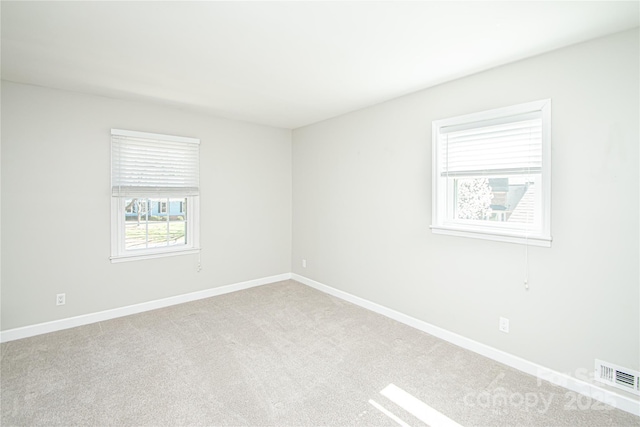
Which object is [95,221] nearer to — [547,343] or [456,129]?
[456,129]

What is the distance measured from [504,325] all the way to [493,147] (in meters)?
1.51

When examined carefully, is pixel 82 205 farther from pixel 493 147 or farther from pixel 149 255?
pixel 493 147

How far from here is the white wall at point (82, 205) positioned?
2973 mm

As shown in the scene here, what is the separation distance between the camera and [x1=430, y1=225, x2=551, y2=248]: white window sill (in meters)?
2.35

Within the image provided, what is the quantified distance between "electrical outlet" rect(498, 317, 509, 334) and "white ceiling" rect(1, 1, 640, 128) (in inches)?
82.9

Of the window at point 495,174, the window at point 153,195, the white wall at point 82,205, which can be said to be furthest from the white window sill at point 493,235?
the window at point 153,195

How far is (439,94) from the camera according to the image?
9.77 feet

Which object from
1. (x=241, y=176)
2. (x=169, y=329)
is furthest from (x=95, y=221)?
(x=241, y=176)

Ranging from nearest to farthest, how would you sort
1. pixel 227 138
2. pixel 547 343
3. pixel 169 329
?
pixel 547 343, pixel 169 329, pixel 227 138

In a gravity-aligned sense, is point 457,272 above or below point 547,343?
above

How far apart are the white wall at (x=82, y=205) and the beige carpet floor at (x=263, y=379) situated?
0.43 m

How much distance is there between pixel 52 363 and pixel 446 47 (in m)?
3.99

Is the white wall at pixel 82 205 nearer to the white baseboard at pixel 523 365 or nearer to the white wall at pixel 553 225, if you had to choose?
the white wall at pixel 553 225

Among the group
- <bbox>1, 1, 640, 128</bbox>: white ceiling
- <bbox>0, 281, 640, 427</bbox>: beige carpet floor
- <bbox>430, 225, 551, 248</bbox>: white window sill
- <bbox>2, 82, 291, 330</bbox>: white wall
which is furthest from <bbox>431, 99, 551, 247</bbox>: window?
<bbox>2, 82, 291, 330</bbox>: white wall
